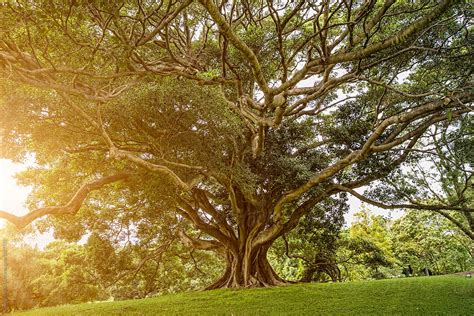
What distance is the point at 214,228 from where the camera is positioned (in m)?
12.5

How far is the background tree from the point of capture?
556cm

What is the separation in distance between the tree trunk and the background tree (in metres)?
0.05

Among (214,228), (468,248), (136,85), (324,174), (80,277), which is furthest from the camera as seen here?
(468,248)

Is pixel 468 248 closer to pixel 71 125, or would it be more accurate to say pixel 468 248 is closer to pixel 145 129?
pixel 145 129

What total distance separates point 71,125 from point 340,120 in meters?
7.66

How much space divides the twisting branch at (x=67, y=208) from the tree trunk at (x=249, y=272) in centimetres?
527

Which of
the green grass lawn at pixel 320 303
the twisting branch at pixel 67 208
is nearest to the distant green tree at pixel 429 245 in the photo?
the green grass lawn at pixel 320 303

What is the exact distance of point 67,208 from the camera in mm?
7578

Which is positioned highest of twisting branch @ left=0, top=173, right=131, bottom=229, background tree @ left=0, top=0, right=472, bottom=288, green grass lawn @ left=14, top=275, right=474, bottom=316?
background tree @ left=0, top=0, right=472, bottom=288

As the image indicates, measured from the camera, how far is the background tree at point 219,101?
5.56m

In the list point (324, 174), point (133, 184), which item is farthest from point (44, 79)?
point (324, 174)

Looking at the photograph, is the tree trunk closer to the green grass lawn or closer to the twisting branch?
the green grass lawn

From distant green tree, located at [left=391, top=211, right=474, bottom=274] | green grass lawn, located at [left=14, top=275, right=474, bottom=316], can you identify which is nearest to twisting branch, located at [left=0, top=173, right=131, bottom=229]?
green grass lawn, located at [left=14, top=275, right=474, bottom=316]

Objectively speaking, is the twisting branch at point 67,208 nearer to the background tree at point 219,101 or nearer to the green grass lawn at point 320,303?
the background tree at point 219,101
